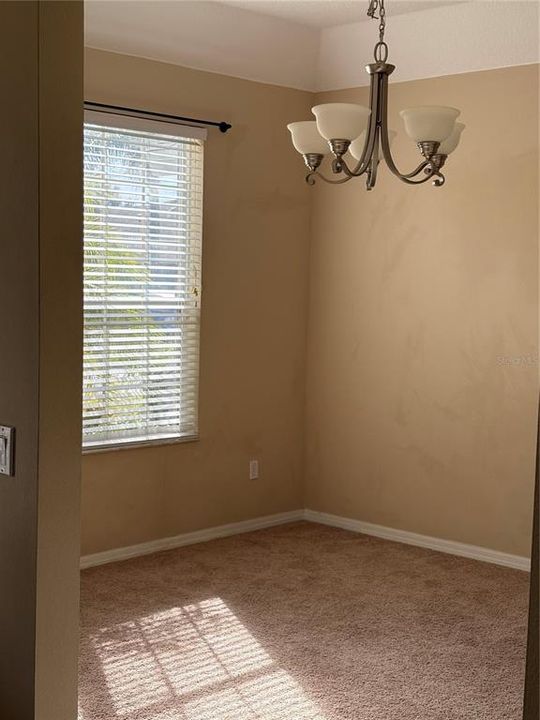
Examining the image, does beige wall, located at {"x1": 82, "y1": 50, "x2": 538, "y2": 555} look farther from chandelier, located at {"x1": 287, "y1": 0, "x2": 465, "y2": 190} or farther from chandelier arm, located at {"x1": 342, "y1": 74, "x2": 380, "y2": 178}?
chandelier arm, located at {"x1": 342, "y1": 74, "x2": 380, "y2": 178}

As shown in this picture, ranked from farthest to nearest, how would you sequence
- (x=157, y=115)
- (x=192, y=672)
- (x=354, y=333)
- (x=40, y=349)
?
(x=354, y=333) → (x=157, y=115) → (x=192, y=672) → (x=40, y=349)

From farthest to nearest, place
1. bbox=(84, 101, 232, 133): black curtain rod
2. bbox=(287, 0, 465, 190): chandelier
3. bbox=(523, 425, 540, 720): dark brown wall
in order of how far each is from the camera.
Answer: bbox=(84, 101, 232, 133): black curtain rod < bbox=(287, 0, 465, 190): chandelier < bbox=(523, 425, 540, 720): dark brown wall

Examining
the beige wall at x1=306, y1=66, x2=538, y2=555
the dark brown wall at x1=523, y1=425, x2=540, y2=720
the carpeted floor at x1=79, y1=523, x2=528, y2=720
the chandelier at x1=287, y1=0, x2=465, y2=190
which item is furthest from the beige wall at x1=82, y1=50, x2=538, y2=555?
the dark brown wall at x1=523, y1=425, x2=540, y2=720

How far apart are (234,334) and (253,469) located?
821 mm

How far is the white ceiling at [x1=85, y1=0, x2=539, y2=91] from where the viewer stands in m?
4.76

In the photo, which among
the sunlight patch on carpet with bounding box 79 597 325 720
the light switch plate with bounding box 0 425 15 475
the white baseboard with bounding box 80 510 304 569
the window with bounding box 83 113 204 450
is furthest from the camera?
the white baseboard with bounding box 80 510 304 569

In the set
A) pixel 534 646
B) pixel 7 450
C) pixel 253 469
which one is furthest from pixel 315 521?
pixel 534 646

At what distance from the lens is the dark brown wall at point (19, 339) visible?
6.47 ft

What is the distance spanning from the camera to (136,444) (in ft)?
16.6

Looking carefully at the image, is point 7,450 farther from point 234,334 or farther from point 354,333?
point 354,333

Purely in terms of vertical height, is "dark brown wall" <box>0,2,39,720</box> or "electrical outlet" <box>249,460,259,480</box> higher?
"dark brown wall" <box>0,2,39,720</box>

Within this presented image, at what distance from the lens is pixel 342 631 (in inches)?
161

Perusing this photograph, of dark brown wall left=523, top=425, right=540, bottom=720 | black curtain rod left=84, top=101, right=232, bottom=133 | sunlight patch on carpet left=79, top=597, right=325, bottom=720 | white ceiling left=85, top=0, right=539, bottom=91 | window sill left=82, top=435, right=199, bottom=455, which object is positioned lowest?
sunlight patch on carpet left=79, top=597, right=325, bottom=720

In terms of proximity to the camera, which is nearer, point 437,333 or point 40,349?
point 40,349
